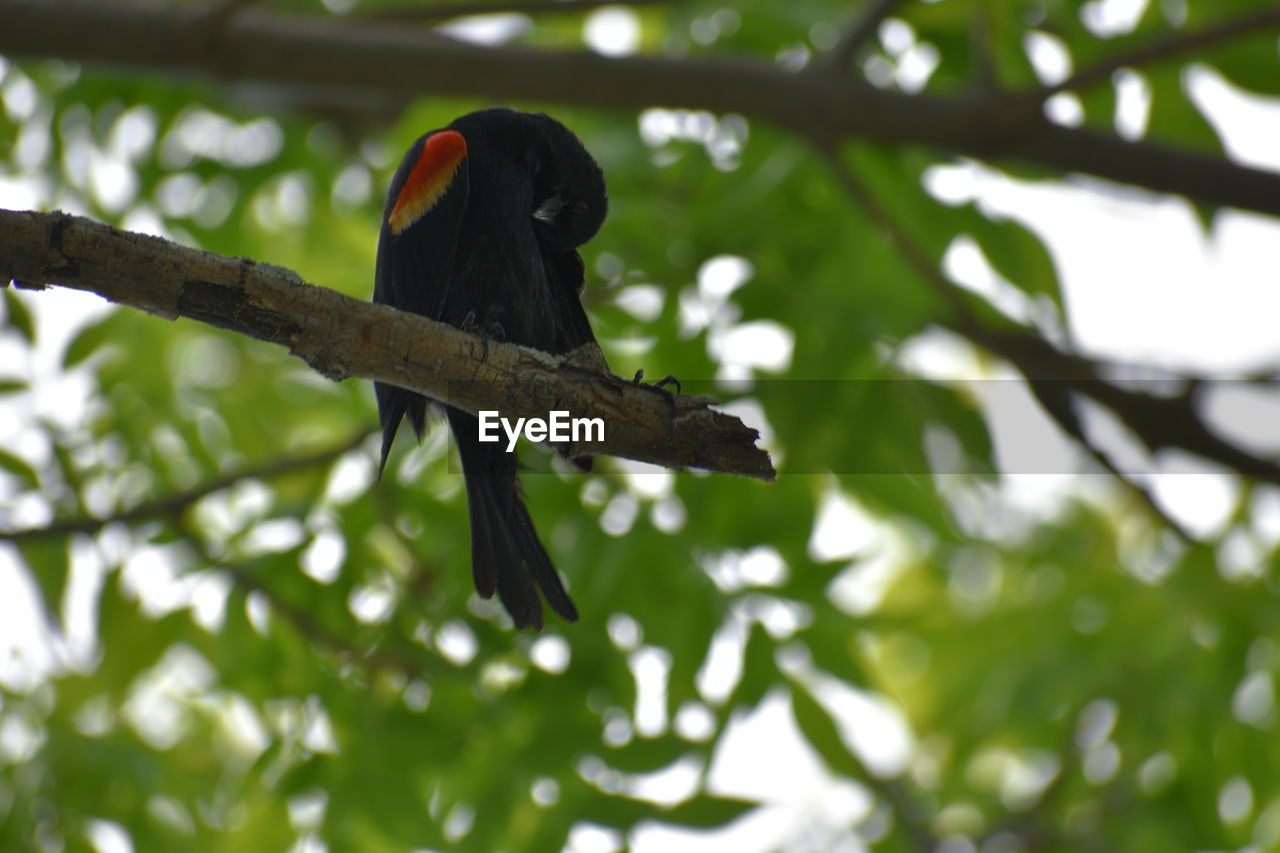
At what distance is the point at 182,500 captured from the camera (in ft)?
14.8

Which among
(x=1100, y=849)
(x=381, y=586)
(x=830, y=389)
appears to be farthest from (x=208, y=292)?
(x=1100, y=849)

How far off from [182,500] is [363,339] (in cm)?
262

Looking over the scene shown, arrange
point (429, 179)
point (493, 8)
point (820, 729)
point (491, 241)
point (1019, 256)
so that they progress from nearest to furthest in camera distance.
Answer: point (429, 179) → point (491, 241) → point (820, 729) → point (1019, 256) → point (493, 8)

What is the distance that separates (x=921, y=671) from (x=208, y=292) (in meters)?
7.29

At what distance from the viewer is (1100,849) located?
538 centimetres

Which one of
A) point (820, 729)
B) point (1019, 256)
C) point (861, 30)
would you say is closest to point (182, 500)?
point (820, 729)

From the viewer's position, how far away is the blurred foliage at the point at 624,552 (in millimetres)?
3875

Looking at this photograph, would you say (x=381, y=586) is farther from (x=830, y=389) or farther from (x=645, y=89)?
(x=645, y=89)

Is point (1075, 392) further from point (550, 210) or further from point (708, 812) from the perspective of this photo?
point (550, 210)

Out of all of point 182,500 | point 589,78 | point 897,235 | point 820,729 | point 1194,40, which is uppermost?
point 1194,40

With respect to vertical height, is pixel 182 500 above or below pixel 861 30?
below

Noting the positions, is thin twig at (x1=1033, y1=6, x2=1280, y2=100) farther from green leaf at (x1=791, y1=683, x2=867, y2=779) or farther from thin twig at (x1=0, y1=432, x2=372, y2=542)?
thin twig at (x1=0, y1=432, x2=372, y2=542)

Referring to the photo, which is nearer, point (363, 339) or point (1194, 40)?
point (363, 339)

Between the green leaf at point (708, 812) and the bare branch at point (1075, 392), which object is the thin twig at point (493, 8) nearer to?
the bare branch at point (1075, 392)
